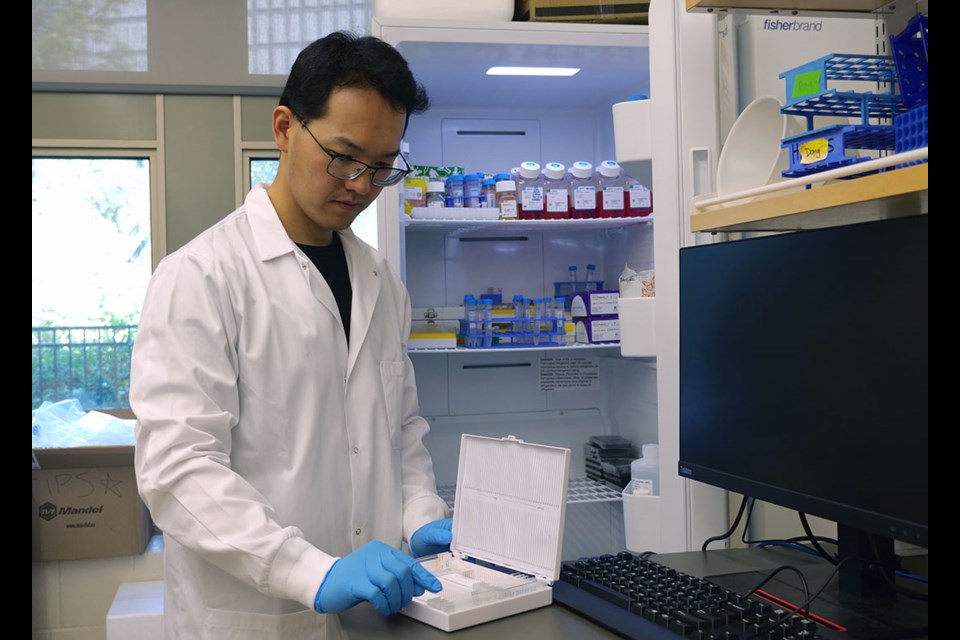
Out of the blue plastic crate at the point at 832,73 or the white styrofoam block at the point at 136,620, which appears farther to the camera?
the white styrofoam block at the point at 136,620

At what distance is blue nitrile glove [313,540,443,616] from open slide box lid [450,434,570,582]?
118 millimetres

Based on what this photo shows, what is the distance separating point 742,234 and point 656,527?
1.07m

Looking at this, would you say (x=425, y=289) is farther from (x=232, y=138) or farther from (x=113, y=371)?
(x=113, y=371)

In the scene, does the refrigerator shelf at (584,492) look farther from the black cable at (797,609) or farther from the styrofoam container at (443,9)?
the black cable at (797,609)

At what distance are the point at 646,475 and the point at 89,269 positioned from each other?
2354 mm

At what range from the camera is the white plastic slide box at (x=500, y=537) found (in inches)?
44.6

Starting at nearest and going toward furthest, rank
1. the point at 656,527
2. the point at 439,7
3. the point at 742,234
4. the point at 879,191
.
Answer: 1. the point at 879,191
2. the point at 742,234
3. the point at 656,527
4. the point at 439,7

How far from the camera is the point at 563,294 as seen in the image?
11.0 ft

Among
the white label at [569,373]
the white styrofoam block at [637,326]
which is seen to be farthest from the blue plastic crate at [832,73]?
the white label at [569,373]

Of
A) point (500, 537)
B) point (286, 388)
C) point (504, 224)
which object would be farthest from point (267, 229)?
point (504, 224)

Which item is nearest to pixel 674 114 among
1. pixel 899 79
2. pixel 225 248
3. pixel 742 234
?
pixel 742 234

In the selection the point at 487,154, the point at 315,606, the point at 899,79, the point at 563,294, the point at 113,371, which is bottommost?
the point at 315,606

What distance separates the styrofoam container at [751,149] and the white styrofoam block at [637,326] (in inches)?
24.1

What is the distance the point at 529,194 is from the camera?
9.84 ft
